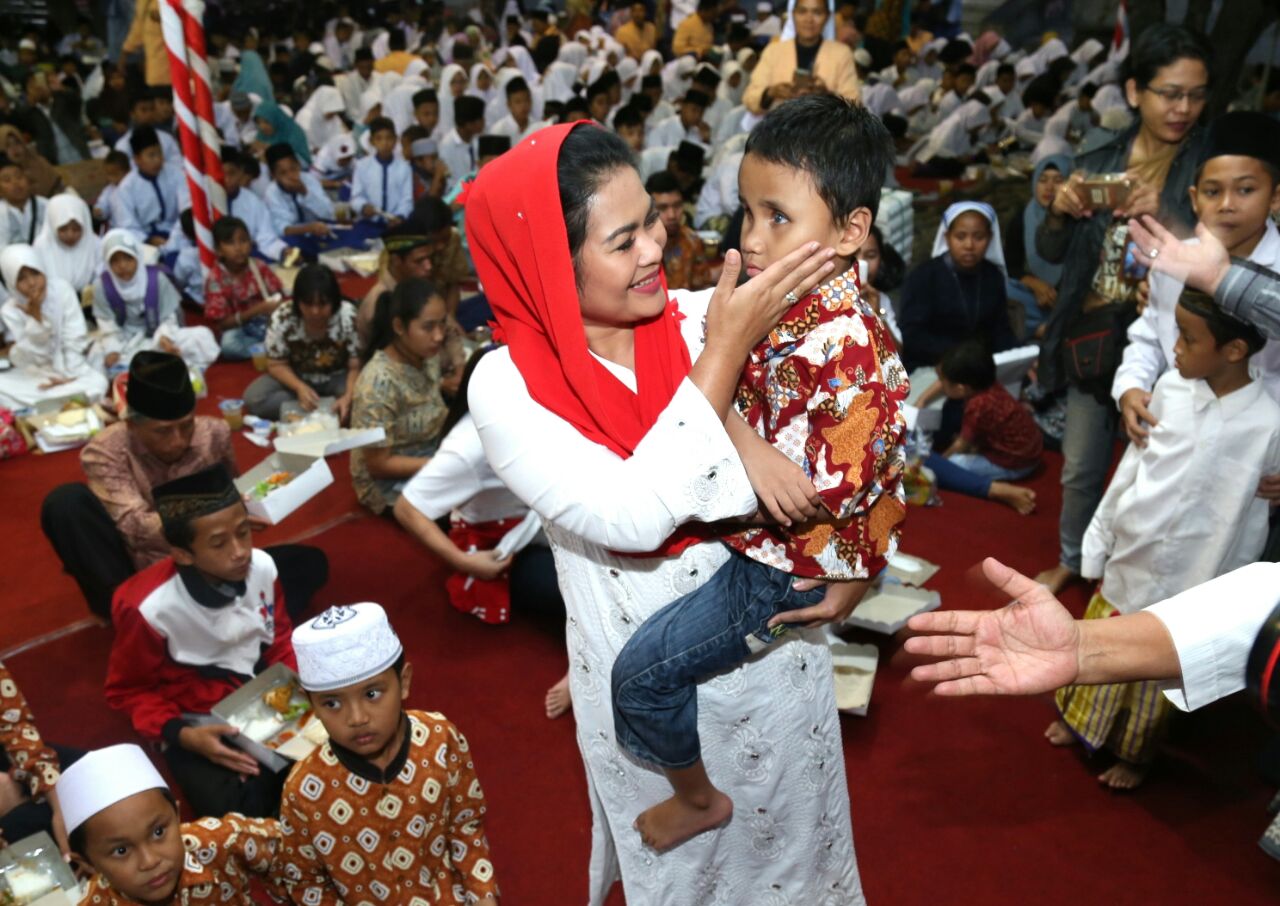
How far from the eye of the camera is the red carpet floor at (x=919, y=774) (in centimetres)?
254

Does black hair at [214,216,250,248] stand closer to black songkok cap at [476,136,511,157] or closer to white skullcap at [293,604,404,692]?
black songkok cap at [476,136,511,157]

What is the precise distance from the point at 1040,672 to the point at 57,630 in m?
3.50

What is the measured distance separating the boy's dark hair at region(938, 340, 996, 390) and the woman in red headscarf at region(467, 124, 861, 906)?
2.78 metres

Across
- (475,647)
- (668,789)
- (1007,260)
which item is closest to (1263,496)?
(668,789)

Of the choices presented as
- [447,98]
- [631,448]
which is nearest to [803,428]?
[631,448]

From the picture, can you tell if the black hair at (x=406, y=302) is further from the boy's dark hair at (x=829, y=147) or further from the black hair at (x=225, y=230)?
the boy's dark hair at (x=829, y=147)

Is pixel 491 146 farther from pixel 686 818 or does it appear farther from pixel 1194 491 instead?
pixel 686 818

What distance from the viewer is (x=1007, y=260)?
6086mm

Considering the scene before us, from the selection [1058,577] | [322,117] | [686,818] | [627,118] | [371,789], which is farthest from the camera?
[322,117]

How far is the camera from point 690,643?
1.53 meters

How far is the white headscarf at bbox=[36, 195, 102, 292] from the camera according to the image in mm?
5977

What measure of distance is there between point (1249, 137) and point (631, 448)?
2.11 m

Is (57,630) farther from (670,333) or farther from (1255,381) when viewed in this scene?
(1255,381)

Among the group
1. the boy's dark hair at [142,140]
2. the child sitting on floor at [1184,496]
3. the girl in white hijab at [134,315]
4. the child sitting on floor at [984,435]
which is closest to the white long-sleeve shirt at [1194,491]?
the child sitting on floor at [1184,496]
